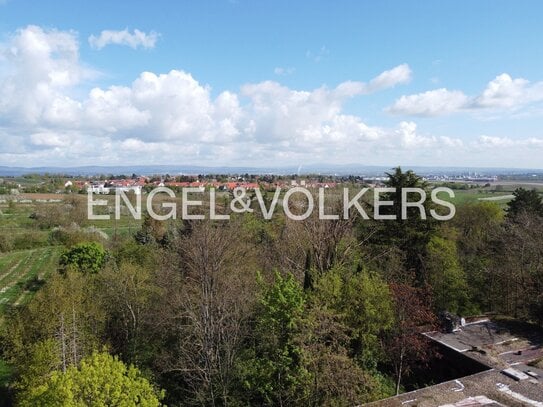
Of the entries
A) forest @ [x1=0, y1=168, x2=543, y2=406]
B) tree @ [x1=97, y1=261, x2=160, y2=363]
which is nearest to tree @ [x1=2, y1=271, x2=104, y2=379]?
forest @ [x1=0, y1=168, x2=543, y2=406]

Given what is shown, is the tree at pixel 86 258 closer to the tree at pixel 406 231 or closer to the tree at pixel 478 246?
the tree at pixel 406 231

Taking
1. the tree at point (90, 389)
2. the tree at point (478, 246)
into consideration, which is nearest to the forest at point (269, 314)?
the tree at point (90, 389)

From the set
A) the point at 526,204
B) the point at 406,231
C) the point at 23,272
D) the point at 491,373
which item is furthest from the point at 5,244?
the point at 526,204

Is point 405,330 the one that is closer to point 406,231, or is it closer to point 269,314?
point 269,314

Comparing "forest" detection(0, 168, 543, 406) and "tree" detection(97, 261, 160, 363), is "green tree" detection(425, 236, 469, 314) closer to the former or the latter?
"forest" detection(0, 168, 543, 406)

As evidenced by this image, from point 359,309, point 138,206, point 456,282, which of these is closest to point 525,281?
point 456,282

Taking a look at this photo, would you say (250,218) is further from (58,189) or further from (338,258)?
(58,189)
